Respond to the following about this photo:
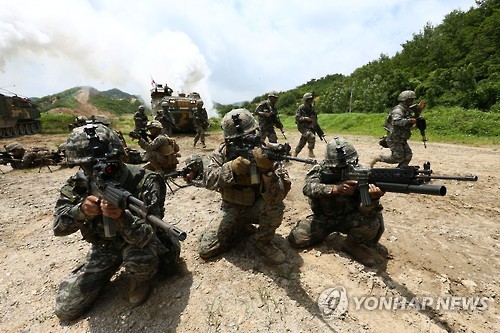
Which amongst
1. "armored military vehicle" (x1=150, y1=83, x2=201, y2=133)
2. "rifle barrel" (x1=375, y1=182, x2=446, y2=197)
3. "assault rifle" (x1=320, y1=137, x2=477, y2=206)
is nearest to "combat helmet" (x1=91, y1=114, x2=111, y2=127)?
"assault rifle" (x1=320, y1=137, x2=477, y2=206)

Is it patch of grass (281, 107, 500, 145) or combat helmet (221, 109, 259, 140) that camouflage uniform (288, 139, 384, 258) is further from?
patch of grass (281, 107, 500, 145)

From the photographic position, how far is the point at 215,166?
151 inches

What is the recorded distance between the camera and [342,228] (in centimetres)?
409

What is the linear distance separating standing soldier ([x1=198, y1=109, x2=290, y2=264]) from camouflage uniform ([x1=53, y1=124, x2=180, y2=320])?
0.75 metres

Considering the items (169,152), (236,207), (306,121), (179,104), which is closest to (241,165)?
(236,207)

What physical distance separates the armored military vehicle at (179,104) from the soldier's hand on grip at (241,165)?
1444cm

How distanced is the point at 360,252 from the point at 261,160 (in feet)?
6.55

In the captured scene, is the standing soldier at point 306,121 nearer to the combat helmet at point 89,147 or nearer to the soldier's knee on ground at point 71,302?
the combat helmet at point 89,147

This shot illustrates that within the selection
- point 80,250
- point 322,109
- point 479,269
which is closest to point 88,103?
point 322,109

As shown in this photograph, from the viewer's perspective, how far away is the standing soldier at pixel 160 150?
6670mm

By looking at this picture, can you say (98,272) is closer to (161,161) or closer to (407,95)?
(161,161)

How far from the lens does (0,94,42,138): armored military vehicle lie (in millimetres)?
17391

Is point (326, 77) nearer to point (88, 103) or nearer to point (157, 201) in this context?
point (88, 103)

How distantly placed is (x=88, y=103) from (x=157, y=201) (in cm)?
4449
